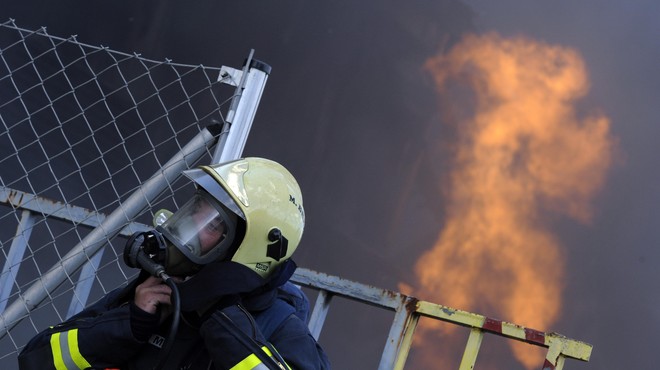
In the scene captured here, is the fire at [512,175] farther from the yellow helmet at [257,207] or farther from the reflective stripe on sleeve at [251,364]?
the reflective stripe on sleeve at [251,364]

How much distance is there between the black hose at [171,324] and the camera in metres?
2.40

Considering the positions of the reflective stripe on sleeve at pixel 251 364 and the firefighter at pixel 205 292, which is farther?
the firefighter at pixel 205 292

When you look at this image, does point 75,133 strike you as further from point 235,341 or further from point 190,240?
point 235,341

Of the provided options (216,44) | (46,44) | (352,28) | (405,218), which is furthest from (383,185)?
(46,44)

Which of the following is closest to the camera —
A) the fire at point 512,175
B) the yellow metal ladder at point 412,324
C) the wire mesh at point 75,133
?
the yellow metal ladder at point 412,324

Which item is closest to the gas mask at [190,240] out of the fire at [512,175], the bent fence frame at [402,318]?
the bent fence frame at [402,318]

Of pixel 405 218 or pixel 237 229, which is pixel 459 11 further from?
pixel 237 229

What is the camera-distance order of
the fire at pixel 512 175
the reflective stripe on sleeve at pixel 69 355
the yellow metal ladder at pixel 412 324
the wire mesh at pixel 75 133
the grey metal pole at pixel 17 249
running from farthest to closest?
the wire mesh at pixel 75 133
the fire at pixel 512 175
the grey metal pole at pixel 17 249
the yellow metal ladder at pixel 412 324
the reflective stripe on sleeve at pixel 69 355

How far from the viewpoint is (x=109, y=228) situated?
3248 mm

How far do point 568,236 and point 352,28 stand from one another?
204 centimetres

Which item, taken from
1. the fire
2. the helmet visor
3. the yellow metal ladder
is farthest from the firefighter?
the fire

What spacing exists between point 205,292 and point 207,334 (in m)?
0.11

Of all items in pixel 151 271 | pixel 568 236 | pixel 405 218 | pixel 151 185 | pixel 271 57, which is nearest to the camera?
pixel 151 271

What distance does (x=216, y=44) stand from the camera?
6.71m
